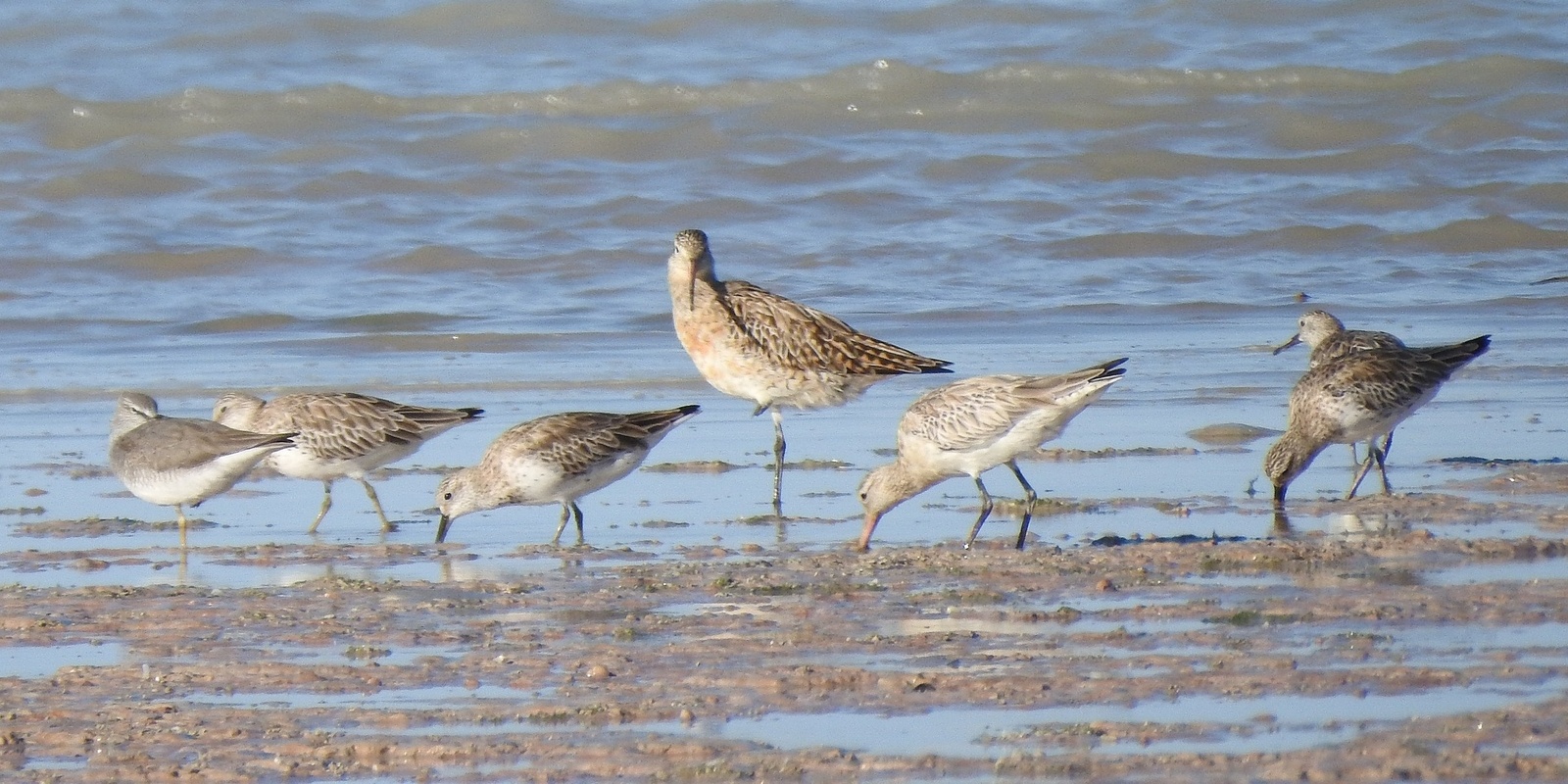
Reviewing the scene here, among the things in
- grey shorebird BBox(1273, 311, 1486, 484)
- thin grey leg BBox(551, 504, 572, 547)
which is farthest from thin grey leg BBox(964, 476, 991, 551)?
grey shorebird BBox(1273, 311, 1486, 484)

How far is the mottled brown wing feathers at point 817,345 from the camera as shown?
9641 millimetres

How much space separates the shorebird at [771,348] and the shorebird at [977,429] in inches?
66.3

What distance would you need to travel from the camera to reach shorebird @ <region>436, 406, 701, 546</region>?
8117 mm

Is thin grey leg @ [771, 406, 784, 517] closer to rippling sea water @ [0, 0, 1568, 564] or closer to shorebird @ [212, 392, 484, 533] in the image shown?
rippling sea water @ [0, 0, 1568, 564]

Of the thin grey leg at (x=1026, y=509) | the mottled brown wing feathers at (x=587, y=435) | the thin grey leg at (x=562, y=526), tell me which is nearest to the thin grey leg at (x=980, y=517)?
the thin grey leg at (x=1026, y=509)

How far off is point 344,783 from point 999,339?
8.83 metres

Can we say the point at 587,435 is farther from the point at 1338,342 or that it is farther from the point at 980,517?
the point at 1338,342

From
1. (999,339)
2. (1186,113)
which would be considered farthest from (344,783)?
(1186,113)

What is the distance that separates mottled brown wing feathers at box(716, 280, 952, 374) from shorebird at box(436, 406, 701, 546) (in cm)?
148

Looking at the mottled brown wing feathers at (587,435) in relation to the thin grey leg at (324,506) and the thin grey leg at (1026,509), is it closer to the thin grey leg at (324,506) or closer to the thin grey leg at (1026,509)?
the thin grey leg at (324,506)

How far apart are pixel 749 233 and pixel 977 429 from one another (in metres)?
9.62

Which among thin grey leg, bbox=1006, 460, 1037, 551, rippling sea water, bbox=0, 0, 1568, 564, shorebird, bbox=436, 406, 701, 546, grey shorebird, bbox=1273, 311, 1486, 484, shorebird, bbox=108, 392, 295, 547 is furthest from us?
rippling sea water, bbox=0, 0, 1568, 564

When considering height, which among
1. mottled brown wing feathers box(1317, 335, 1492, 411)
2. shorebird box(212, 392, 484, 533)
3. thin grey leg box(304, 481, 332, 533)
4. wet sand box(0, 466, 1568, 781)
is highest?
mottled brown wing feathers box(1317, 335, 1492, 411)

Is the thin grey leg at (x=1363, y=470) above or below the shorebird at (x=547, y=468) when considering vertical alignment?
below
